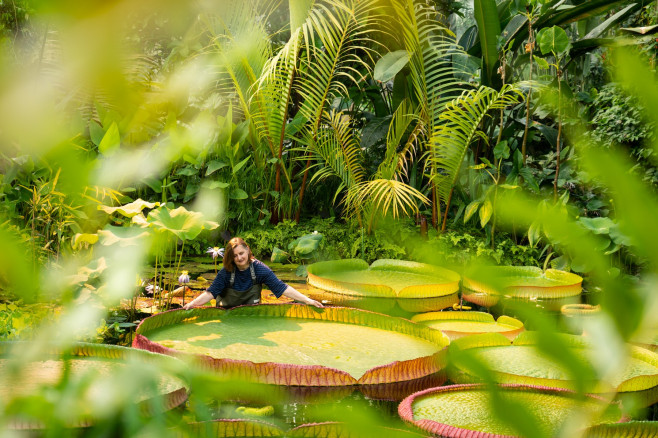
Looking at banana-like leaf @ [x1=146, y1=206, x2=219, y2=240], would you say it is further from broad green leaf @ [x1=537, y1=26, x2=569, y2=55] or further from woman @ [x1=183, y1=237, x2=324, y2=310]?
broad green leaf @ [x1=537, y1=26, x2=569, y2=55]

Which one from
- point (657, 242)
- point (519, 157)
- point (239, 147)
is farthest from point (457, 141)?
point (657, 242)

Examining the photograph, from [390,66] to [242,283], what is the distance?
8.33 ft

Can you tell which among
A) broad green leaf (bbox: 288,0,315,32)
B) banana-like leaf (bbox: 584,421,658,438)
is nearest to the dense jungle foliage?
broad green leaf (bbox: 288,0,315,32)

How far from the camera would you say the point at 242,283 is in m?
3.21

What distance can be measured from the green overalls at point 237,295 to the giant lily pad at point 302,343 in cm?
11

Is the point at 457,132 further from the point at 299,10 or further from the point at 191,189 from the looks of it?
the point at 191,189

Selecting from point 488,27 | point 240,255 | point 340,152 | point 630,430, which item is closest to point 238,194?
point 340,152

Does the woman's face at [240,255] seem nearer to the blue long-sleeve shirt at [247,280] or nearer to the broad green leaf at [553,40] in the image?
the blue long-sleeve shirt at [247,280]

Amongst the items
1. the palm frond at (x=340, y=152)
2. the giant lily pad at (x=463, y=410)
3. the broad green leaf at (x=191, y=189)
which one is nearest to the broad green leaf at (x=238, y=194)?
the broad green leaf at (x=191, y=189)

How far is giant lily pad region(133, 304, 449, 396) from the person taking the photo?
223cm

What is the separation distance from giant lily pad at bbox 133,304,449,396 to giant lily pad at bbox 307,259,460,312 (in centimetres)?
60

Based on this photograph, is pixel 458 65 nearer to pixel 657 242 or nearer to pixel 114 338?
pixel 114 338

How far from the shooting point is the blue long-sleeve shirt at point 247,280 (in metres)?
3.13

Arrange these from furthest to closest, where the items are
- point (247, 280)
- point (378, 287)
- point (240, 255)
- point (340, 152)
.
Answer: point (340, 152), point (378, 287), point (247, 280), point (240, 255)
